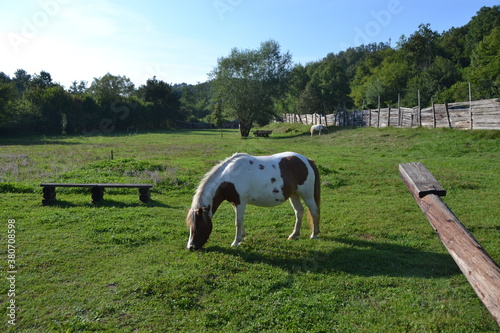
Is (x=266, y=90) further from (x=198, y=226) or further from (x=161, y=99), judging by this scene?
(x=198, y=226)

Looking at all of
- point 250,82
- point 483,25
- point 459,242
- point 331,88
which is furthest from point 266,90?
point 459,242

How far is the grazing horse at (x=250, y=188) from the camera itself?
6758 millimetres

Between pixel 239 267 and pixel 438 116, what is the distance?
2456 centimetres

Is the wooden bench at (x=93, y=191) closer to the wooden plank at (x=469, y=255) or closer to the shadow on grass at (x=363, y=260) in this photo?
the shadow on grass at (x=363, y=260)

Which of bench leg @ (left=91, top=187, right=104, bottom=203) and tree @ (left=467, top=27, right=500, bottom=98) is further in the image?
tree @ (left=467, top=27, right=500, bottom=98)

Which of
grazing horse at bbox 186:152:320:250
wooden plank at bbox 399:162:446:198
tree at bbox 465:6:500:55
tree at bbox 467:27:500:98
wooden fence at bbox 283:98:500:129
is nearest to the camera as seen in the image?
wooden plank at bbox 399:162:446:198

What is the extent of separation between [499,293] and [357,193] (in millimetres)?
10630

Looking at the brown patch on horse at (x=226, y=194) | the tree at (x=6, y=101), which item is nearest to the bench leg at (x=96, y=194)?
the brown patch on horse at (x=226, y=194)

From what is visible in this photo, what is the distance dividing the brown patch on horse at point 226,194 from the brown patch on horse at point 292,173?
111 centimetres

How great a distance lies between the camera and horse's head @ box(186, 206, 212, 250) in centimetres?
663

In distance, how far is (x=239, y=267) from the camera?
19.8 feet

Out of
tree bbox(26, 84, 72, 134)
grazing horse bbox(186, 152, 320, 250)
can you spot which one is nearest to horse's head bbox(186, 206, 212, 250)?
grazing horse bbox(186, 152, 320, 250)

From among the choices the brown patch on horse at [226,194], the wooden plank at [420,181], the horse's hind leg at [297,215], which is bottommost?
the horse's hind leg at [297,215]

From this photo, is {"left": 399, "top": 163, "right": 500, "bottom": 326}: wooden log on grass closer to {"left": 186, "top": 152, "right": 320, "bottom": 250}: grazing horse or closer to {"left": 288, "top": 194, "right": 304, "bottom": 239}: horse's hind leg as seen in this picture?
{"left": 186, "top": 152, "right": 320, "bottom": 250}: grazing horse
